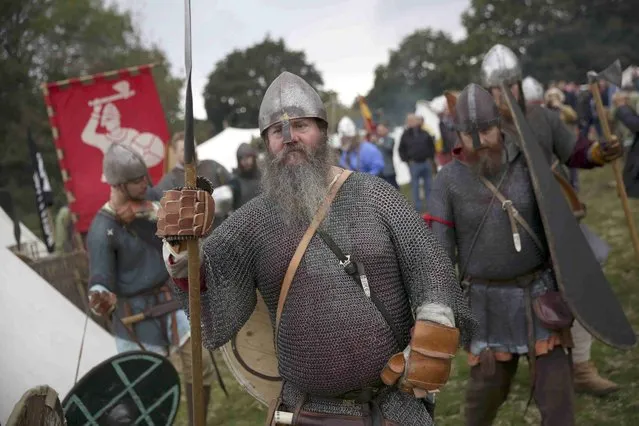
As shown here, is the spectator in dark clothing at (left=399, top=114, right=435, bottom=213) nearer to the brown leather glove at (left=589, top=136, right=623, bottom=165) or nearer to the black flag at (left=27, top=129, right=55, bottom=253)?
the black flag at (left=27, top=129, right=55, bottom=253)

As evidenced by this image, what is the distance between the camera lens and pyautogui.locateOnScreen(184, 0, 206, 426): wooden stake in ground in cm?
220

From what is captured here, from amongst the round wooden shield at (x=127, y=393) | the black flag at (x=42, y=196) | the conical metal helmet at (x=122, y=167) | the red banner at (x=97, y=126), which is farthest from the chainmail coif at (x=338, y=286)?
the black flag at (x=42, y=196)

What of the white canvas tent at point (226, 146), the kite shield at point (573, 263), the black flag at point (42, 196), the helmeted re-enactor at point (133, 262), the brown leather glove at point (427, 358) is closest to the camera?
the brown leather glove at point (427, 358)

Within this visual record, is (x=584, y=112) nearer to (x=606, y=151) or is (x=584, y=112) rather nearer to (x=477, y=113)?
(x=606, y=151)

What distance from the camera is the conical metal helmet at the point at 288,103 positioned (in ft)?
8.92

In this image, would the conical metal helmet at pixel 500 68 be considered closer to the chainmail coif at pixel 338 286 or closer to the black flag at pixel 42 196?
the chainmail coif at pixel 338 286

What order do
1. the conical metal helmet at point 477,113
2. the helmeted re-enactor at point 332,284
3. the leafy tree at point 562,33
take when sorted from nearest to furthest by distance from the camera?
the helmeted re-enactor at point 332,284
the conical metal helmet at point 477,113
the leafy tree at point 562,33

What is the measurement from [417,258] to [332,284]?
0.99 feet

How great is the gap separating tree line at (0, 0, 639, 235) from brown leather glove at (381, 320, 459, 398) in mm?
5377

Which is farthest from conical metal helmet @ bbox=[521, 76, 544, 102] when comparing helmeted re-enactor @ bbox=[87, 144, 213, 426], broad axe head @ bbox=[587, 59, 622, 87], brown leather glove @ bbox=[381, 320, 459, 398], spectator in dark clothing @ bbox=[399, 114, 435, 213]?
brown leather glove @ bbox=[381, 320, 459, 398]

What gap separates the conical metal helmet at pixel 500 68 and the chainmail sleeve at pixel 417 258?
238cm

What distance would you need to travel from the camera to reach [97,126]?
368 inches

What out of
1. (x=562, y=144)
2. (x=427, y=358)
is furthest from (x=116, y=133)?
(x=427, y=358)

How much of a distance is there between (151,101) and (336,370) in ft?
25.0
